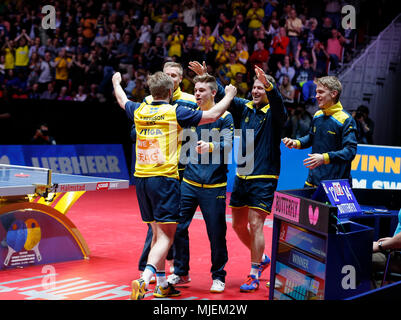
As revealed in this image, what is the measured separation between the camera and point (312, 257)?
4.19m

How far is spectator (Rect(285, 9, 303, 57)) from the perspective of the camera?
50.6 ft

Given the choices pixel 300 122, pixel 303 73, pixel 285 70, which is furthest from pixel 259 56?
pixel 300 122

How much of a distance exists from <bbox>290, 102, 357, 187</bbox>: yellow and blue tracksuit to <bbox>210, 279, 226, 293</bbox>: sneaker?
56.5 inches

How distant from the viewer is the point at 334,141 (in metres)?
6.04

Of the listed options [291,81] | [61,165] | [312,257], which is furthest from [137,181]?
[291,81]

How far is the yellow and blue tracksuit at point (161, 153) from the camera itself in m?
5.12

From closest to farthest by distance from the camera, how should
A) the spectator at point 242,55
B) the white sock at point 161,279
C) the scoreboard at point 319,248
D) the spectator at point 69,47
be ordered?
1. the scoreboard at point 319,248
2. the white sock at point 161,279
3. the spectator at point 69,47
4. the spectator at point 242,55

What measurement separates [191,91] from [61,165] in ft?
12.7

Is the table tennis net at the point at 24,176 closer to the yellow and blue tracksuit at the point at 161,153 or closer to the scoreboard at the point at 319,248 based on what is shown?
the yellow and blue tracksuit at the point at 161,153

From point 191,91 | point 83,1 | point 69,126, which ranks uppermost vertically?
point 83,1

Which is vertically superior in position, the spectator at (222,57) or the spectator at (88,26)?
the spectator at (88,26)

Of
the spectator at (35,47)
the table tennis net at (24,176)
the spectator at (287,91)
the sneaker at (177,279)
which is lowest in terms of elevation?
the sneaker at (177,279)

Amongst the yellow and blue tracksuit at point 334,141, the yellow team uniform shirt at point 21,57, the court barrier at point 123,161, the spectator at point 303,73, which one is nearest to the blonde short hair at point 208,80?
the yellow and blue tracksuit at point 334,141
